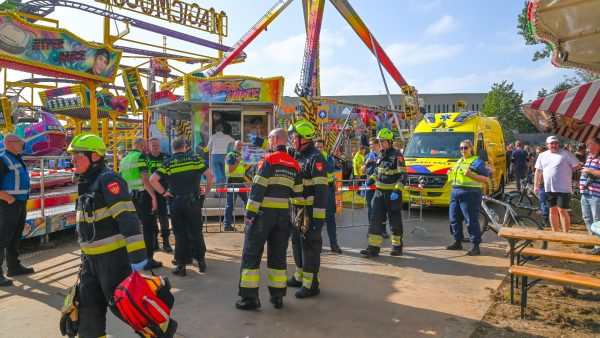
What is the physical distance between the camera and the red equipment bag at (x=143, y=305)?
109 inches

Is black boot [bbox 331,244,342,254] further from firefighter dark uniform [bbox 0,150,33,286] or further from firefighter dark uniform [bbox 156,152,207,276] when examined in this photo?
firefighter dark uniform [bbox 0,150,33,286]

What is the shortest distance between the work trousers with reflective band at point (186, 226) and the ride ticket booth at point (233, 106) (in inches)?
201

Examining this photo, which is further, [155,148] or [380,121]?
[380,121]

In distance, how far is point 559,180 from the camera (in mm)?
7359

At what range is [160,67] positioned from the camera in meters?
26.2

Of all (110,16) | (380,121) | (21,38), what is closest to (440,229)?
(21,38)

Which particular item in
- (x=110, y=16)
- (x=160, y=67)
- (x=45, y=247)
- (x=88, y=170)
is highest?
(x=110, y=16)

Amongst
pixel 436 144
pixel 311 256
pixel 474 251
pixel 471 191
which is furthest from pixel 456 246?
pixel 436 144

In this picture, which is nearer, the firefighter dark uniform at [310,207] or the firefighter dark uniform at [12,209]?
the firefighter dark uniform at [310,207]

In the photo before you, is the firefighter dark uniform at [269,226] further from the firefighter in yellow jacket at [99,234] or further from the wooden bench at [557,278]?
the wooden bench at [557,278]

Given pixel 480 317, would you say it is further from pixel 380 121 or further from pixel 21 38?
pixel 380 121

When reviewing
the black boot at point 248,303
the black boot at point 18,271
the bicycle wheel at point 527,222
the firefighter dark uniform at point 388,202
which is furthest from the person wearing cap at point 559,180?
the black boot at point 18,271

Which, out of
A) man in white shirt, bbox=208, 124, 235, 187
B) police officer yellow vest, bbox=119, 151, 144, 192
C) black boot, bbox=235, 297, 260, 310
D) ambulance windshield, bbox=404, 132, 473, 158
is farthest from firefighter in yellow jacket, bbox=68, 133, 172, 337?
ambulance windshield, bbox=404, 132, 473, 158

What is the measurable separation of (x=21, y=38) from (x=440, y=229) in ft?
31.3
